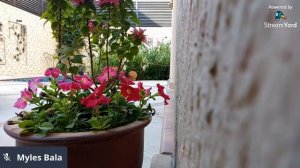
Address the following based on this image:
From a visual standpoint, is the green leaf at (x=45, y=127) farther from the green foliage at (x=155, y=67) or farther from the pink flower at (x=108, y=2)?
the green foliage at (x=155, y=67)

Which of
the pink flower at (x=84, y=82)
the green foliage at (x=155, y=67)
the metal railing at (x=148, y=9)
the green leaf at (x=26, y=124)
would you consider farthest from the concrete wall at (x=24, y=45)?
the green leaf at (x=26, y=124)

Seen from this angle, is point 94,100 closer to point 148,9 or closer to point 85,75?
point 85,75

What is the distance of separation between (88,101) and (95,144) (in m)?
0.14

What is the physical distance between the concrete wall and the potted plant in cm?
825

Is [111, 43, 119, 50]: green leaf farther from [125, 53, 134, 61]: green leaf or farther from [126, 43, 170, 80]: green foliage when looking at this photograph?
[126, 43, 170, 80]: green foliage

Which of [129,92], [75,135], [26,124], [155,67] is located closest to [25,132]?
[26,124]

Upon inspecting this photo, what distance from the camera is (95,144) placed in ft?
2.99

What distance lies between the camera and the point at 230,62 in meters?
0.11

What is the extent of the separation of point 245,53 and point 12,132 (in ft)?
3.17

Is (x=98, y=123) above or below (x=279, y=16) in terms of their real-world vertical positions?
below

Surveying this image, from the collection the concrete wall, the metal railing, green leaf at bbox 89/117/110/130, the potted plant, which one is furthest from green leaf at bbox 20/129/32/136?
the metal railing

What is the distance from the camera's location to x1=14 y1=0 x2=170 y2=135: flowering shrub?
3.43ft

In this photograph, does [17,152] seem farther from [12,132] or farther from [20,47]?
[20,47]

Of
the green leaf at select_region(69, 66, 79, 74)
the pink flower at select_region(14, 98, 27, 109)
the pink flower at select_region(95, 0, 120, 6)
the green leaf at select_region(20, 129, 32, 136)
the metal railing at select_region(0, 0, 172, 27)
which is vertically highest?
the metal railing at select_region(0, 0, 172, 27)
